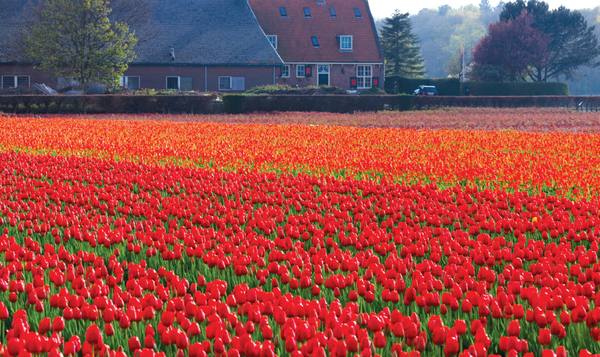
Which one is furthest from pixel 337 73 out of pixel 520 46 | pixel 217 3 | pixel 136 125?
pixel 136 125

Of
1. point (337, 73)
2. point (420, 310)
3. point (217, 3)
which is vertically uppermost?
point (217, 3)

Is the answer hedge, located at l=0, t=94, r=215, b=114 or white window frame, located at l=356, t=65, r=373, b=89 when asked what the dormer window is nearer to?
white window frame, located at l=356, t=65, r=373, b=89

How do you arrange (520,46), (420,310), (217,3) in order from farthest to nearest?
(520,46)
(217,3)
(420,310)

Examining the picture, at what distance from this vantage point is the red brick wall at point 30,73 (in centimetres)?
4266

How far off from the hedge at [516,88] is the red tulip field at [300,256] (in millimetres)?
43817

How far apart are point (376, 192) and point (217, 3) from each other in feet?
145

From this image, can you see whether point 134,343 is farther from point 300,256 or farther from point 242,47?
point 242,47

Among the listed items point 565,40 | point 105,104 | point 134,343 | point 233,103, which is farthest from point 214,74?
point 134,343

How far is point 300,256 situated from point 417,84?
52551 millimetres

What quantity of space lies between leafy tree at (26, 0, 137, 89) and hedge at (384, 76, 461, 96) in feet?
81.7

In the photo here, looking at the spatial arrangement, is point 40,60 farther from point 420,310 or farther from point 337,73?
point 420,310

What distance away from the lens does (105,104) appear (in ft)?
93.2

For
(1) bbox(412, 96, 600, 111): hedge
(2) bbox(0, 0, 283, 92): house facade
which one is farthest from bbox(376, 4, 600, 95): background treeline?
(1) bbox(412, 96, 600, 111): hedge

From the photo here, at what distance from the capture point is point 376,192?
23.6 feet
